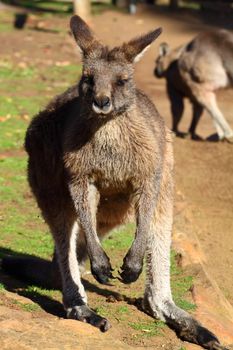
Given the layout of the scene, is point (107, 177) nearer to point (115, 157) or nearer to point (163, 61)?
point (115, 157)

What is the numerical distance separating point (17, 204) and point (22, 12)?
14341 mm

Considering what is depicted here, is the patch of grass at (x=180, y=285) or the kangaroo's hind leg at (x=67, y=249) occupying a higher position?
the kangaroo's hind leg at (x=67, y=249)

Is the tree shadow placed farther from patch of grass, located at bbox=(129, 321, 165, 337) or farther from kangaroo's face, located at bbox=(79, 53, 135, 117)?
patch of grass, located at bbox=(129, 321, 165, 337)

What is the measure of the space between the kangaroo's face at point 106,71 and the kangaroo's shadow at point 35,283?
1207 millimetres

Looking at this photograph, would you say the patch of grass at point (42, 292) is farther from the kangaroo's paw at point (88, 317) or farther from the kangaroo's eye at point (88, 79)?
the kangaroo's eye at point (88, 79)

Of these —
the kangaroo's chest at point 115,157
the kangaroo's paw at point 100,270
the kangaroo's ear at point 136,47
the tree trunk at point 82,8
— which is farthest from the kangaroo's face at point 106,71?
the tree trunk at point 82,8

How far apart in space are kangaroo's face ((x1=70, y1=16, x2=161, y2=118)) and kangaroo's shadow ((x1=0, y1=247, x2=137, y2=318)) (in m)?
1.21

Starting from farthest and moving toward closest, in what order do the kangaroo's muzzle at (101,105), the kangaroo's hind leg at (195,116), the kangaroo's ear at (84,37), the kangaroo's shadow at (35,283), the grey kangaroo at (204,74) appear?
the kangaroo's hind leg at (195,116), the grey kangaroo at (204,74), the kangaroo's shadow at (35,283), the kangaroo's ear at (84,37), the kangaroo's muzzle at (101,105)

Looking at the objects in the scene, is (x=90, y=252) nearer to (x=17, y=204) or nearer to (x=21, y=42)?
(x=17, y=204)

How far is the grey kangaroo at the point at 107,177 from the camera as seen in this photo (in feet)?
15.3

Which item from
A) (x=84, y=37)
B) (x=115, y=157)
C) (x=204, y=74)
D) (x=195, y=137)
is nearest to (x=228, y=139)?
(x=195, y=137)

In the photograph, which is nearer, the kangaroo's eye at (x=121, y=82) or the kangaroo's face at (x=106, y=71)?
the kangaroo's face at (x=106, y=71)

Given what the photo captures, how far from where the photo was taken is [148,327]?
15.9 ft

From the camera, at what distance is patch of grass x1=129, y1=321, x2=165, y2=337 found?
4.74 metres
